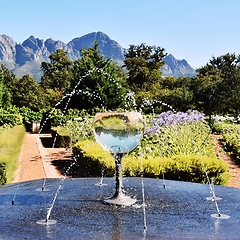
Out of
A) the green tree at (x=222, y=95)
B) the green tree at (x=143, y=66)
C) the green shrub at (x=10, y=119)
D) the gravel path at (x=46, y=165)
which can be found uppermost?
the green tree at (x=143, y=66)

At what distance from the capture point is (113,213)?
3.24m

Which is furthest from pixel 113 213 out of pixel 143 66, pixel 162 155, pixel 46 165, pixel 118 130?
pixel 143 66

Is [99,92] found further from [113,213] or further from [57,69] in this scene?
[57,69]

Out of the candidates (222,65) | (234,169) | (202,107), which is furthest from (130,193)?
(222,65)

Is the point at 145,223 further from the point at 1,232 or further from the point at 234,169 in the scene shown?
the point at 234,169

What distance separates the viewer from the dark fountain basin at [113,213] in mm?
2705

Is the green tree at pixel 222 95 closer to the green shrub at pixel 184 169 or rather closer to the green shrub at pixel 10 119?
the green shrub at pixel 10 119

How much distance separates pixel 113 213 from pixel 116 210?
11cm

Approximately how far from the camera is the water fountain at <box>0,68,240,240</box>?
272 centimetres

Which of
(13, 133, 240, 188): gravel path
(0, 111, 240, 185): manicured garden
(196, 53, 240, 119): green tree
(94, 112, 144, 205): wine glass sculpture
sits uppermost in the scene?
(196, 53, 240, 119): green tree

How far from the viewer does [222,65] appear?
4697 cm

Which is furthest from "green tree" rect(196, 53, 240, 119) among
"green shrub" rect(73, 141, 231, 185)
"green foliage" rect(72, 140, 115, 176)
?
"green shrub" rect(73, 141, 231, 185)

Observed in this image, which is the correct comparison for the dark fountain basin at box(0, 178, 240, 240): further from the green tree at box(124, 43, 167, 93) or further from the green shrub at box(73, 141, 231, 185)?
the green tree at box(124, 43, 167, 93)

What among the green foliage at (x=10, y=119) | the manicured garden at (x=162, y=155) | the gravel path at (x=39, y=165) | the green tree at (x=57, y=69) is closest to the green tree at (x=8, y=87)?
the green foliage at (x=10, y=119)
